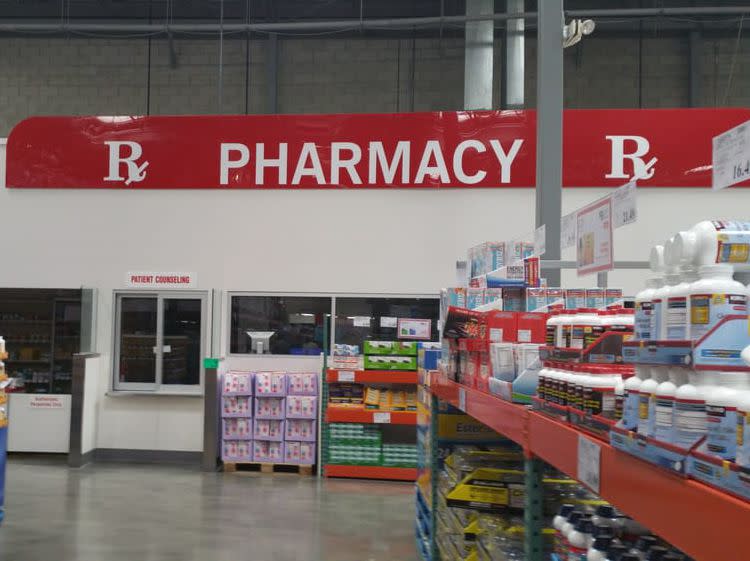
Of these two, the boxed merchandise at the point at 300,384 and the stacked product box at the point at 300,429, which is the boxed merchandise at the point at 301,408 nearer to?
the stacked product box at the point at 300,429

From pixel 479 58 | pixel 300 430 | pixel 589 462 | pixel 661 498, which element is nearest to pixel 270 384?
pixel 300 430

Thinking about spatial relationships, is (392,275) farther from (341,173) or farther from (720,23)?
(720,23)

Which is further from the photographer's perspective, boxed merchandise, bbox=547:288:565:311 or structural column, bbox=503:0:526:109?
structural column, bbox=503:0:526:109

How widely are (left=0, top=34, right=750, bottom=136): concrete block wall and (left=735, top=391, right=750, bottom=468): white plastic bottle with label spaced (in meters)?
12.1

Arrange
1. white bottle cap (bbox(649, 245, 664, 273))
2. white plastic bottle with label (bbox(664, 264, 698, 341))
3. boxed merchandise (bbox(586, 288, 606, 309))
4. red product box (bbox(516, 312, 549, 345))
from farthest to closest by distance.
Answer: boxed merchandise (bbox(586, 288, 606, 309))
red product box (bbox(516, 312, 549, 345))
white bottle cap (bbox(649, 245, 664, 273))
white plastic bottle with label (bbox(664, 264, 698, 341))

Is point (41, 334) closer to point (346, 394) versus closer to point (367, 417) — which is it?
point (346, 394)

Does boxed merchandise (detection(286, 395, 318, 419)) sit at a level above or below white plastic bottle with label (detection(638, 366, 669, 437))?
below

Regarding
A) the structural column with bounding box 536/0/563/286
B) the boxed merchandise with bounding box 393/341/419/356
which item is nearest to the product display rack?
the boxed merchandise with bounding box 393/341/419/356

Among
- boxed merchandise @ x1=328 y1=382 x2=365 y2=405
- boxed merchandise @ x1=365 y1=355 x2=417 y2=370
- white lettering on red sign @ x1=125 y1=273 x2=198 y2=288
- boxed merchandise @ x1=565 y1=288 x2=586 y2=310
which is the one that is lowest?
boxed merchandise @ x1=328 y1=382 x2=365 y2=405

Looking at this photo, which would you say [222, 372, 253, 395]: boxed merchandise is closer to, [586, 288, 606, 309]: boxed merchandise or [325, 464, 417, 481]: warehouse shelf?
[325, 464, 417, 481]: warehouse shelf

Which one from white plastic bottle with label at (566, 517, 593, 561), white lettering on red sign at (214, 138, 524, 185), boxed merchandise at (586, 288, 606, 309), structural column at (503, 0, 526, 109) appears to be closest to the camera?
white plastic bottle with label at (566, 517, 593, 561)

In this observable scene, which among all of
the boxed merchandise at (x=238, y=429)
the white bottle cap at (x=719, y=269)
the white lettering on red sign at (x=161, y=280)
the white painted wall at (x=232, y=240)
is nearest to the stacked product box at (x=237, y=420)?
the boxed merchandise at (x=238, y=429)

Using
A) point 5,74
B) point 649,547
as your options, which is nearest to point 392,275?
point 649,547

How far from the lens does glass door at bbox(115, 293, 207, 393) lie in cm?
868
